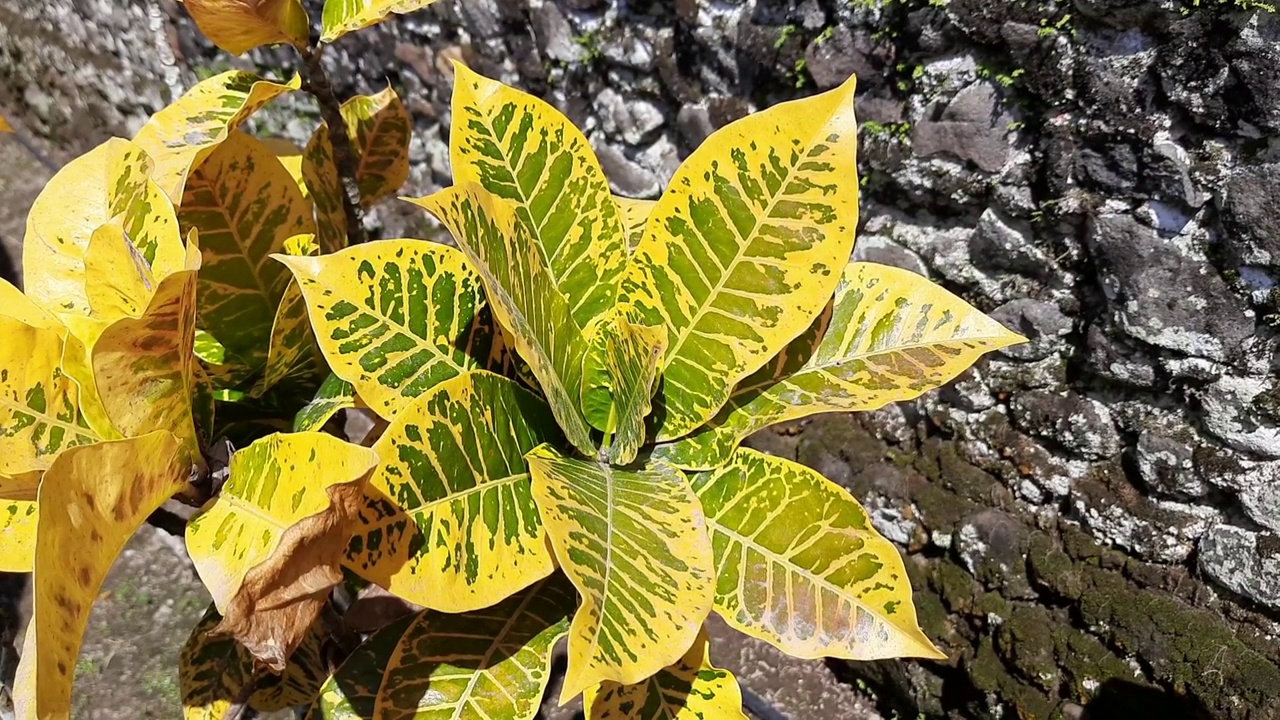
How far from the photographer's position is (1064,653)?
1.55 m

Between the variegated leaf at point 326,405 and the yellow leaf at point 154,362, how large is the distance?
9cm

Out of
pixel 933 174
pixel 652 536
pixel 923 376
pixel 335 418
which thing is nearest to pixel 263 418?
pixel 335 418

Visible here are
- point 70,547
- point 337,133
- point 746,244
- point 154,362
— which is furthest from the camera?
point 337,133

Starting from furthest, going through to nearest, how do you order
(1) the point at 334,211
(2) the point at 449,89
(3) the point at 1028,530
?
1. (2) the point at 449,89
2. (3) the point at 1028,530
3. (1) the point at 334,211

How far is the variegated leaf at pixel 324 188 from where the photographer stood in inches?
32.4

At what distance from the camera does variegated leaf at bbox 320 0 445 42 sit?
698 mm

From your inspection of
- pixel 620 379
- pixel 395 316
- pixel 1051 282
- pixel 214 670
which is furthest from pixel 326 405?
pixel 1051 282

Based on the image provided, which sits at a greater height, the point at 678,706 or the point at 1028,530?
the point at 678,706

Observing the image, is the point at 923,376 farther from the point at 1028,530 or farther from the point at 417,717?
the point at 1028,530

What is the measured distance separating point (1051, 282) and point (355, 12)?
118 cm

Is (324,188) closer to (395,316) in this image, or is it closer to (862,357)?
(395,316)

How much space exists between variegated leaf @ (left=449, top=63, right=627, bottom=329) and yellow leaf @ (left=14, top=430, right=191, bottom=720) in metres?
0.28

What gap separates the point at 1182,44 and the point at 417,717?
1.21m

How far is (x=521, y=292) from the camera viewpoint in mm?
585
